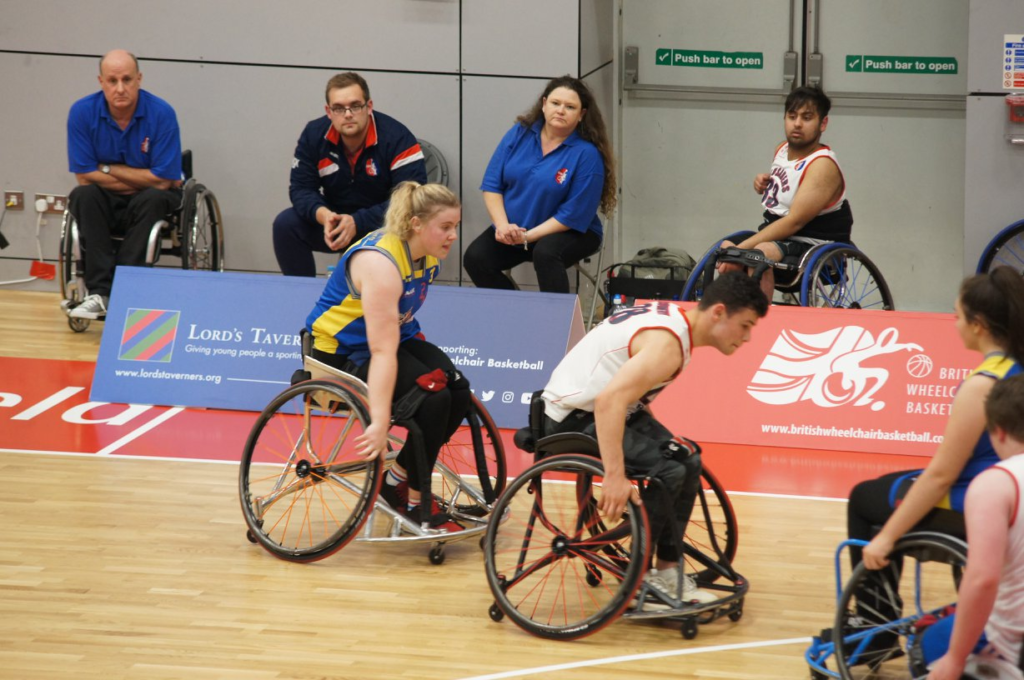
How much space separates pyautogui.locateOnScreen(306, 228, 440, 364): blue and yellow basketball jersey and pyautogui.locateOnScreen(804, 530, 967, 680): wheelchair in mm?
1563

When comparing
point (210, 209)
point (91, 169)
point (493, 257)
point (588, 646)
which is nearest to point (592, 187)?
point (493, 257)

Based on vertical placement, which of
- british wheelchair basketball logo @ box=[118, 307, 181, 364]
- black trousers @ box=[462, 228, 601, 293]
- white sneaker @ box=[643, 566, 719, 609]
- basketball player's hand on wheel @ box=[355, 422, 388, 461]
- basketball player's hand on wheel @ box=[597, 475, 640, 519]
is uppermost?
black trousers @ box=[462, 228, 601, 293]

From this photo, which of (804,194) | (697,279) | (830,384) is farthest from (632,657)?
(804,194)

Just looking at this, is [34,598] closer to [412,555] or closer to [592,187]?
[412,555]

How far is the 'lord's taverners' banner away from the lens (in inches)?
216

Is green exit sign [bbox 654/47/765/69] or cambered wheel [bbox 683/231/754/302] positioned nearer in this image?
cambered wheel [bbox 683/231/754/302]

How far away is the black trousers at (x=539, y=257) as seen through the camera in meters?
5.94

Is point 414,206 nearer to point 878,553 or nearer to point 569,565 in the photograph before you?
point 569,565

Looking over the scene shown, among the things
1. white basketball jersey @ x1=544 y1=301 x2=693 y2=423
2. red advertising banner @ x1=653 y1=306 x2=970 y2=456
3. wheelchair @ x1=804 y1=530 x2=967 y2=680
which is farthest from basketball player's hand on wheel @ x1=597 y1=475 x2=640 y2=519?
red advertising banner @ x1=653 y1=306 x2=970 y2=456

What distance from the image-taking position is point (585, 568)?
3.86m

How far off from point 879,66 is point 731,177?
111 centimetres

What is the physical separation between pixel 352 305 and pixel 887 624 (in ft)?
6.20

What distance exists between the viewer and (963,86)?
307 inches

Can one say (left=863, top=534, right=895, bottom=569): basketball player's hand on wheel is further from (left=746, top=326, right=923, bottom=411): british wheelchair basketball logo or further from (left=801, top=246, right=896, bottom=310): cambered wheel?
(left=801, top=246, right=896, bottom=310): cambered wheel
